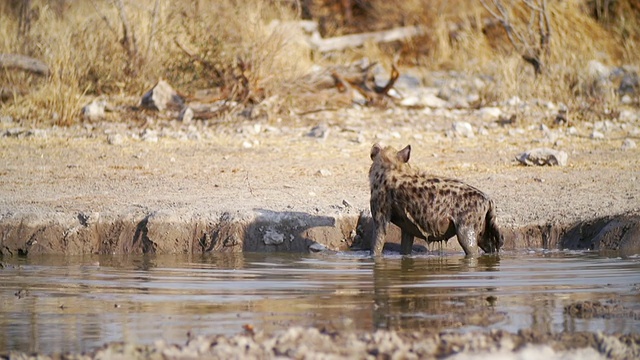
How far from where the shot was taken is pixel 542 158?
11.6m

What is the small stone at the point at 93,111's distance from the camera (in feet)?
46.0

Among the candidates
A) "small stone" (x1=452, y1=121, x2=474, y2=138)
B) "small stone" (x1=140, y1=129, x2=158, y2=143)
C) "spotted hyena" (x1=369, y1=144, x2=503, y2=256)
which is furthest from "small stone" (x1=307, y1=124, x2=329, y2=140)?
"spotted hyena" (x1=369, y1=144, x2=503, y2=256)

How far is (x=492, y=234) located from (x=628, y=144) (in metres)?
4.50

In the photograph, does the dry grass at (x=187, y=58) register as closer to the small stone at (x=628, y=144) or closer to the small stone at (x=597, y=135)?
the small stone at (x=597, y=135)

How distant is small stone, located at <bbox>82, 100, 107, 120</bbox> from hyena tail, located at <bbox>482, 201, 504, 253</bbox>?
6.60 meters

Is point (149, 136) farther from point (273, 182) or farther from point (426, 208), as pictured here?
point (426, 208)

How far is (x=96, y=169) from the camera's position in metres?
11.5

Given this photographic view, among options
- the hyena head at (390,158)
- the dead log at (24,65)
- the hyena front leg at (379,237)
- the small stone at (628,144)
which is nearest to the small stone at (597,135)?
the small stone at (628,144)

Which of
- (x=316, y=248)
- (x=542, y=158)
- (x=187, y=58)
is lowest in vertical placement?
(x=316, y=248)

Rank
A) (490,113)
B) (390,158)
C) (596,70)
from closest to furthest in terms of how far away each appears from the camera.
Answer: (390,158) < (490,113) < (596,70)

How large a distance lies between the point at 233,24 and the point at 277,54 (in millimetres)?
859

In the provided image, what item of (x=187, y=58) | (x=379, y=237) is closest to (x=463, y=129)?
(x=187, y=58)

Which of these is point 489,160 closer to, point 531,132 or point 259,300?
point 531,132

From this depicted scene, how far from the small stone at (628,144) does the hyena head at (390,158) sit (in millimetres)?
4510
